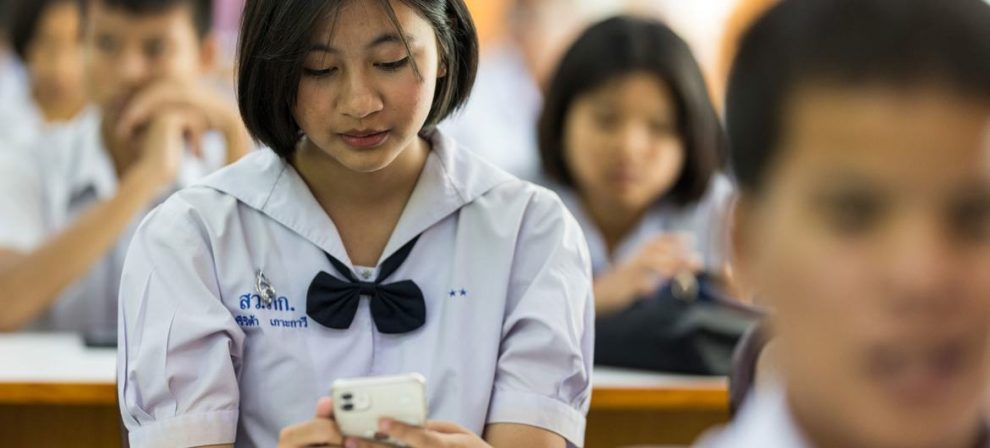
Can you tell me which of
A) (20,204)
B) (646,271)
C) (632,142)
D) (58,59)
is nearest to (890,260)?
(646,271)

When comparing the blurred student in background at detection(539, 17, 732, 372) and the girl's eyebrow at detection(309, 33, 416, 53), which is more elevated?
the girl's eyebrow at detection(309, 33, 416, 53)

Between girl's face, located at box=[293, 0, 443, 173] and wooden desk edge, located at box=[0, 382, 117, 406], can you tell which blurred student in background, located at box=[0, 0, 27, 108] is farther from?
girl's face, located at box=[293, 0, 443, 173]

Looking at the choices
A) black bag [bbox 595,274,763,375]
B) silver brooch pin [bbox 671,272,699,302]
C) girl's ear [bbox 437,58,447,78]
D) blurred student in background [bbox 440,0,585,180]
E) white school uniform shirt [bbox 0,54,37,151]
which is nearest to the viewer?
girl's ear [bbox 437,58,447,78]

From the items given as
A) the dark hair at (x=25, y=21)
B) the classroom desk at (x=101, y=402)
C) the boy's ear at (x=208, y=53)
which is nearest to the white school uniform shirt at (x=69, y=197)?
the boy's ear at (x=208, y=53)

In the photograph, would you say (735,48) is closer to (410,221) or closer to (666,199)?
(410,221)

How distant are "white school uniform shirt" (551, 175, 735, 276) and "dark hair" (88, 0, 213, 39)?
93 cm

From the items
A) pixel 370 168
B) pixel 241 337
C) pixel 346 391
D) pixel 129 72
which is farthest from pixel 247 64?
pixel 129 72

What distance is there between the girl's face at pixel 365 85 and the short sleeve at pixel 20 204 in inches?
62.8

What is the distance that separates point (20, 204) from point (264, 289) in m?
1.62

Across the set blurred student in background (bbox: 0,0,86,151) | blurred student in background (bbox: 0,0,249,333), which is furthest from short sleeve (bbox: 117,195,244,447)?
blurred student in background (bbox: 0,0,86,151)

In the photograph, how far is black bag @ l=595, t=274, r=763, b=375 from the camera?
248 cm

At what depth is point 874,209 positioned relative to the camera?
0.76 metres

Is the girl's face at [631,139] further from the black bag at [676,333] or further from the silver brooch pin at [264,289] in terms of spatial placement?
the silver brooch pin at [264,289]

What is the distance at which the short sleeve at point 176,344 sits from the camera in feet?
5.32
